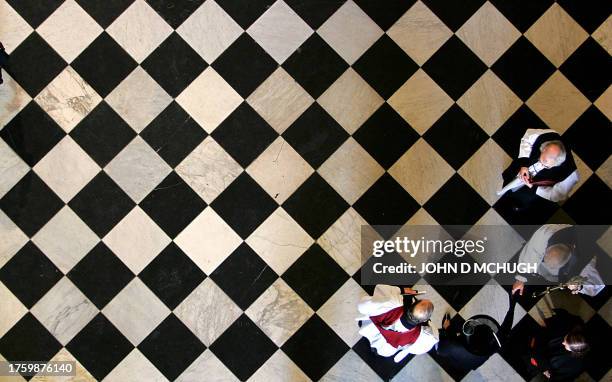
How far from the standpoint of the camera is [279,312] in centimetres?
452

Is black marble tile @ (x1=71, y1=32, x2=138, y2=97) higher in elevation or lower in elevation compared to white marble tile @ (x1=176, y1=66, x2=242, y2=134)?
higher

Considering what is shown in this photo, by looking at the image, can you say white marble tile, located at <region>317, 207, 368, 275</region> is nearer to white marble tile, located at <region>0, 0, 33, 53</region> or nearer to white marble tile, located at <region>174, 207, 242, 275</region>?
white marble tile, located at <region>174, 207, 242, 275</region>

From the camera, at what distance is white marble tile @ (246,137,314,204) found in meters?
4.61

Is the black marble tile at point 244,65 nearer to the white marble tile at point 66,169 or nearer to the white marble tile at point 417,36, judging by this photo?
the white marble tile at point 417,36

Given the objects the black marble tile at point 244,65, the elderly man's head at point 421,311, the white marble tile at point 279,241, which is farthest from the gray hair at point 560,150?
the black marble tile at point 244,65

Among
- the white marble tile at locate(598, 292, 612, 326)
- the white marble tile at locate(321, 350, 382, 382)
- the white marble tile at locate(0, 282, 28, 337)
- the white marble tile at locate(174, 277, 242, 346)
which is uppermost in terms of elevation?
the white marble tile at locate(0, 282, 28, 337)

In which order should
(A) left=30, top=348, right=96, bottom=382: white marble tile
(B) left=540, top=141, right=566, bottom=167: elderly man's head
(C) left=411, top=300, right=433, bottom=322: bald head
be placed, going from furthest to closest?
1. (A) left=30, top=348, right=96, bottom=382: white marble tile
2. (B) left=540, top=141, right=566, bottom=167: elderly man's head
3. (C) left=411, top=300, right=433, bottom=322: bald head

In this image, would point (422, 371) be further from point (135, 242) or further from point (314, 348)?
point (135, 242)

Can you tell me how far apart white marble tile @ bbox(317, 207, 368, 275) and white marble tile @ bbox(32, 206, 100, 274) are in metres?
1.75

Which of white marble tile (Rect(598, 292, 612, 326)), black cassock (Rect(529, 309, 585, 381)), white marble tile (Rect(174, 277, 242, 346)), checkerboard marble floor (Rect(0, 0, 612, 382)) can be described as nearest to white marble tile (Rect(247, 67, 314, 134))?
checkerboard marble floor (Rect(0, 0, 612, 382))

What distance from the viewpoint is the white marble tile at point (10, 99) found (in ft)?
15.1

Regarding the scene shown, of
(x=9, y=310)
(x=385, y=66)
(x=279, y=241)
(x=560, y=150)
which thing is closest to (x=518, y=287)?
(x=560, y=150)

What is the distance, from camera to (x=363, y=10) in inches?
186

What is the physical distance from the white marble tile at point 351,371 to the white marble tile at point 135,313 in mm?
1319
